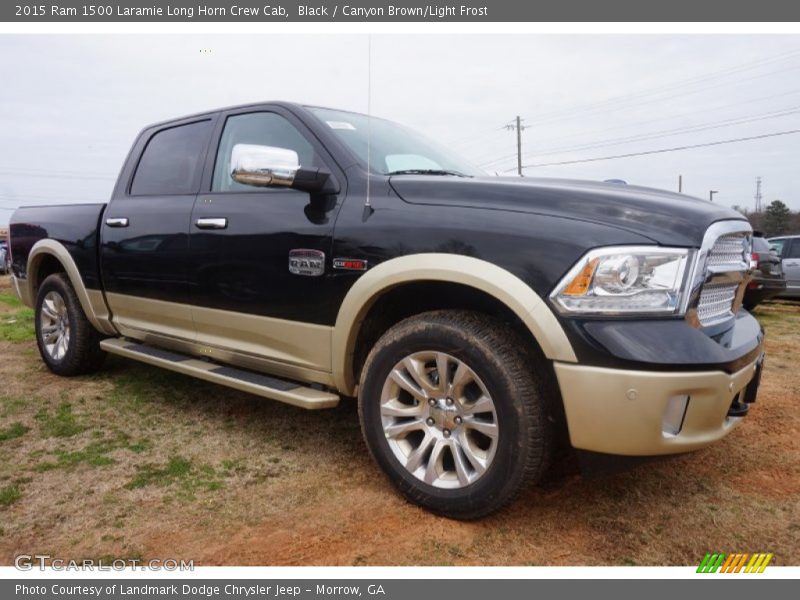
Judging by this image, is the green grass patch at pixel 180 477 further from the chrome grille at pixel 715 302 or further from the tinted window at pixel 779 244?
the tinted window at pixel 779 244

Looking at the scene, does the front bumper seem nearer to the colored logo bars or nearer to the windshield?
the colored logo bars

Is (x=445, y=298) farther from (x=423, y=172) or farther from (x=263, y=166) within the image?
(x=263, y=166)

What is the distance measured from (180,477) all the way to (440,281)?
1.63 metres

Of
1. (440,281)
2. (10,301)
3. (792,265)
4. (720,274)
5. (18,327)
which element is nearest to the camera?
(720,274)

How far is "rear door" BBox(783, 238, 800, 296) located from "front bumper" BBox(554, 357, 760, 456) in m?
10.0

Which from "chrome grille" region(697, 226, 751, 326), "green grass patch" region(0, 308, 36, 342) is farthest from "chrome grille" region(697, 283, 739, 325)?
"green grass patch" region(0, 308, 36, 342)

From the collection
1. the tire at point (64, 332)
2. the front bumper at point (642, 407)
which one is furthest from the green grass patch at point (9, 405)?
the front bumper at point (642, 407)

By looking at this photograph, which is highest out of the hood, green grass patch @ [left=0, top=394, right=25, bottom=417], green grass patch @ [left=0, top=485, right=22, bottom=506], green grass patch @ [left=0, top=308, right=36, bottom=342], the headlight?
the hood

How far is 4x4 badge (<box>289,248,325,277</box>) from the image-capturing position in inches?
114

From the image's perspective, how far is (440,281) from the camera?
101 inches

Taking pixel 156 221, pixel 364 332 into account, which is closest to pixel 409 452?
pixel 364 332

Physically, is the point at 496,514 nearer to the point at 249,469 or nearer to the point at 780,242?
the point at 249,469

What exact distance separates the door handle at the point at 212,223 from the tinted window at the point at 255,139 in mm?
202

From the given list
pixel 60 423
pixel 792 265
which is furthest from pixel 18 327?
pixel 792 265
